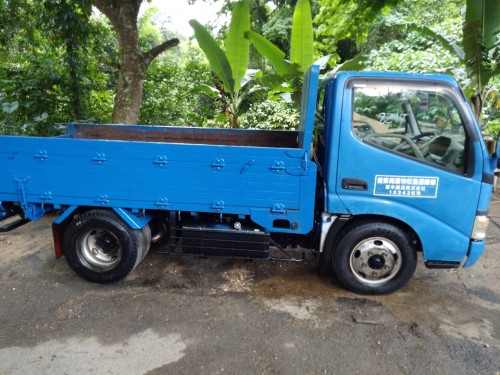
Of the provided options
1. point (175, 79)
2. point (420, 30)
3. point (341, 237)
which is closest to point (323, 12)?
point (420, 30)

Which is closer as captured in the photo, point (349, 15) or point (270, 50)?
point (270, 50)

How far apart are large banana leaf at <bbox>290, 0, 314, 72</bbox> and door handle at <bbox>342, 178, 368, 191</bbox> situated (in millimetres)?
2656

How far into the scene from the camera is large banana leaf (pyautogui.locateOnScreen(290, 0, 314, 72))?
4.95m

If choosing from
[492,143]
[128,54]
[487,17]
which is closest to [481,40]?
[487,17]

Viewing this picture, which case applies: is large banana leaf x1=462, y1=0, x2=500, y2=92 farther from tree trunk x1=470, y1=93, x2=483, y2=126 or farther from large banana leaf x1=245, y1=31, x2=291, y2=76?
large banana leaf x1=245, y1=31, x2=291, y2=76

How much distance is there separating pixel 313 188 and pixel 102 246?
7.58ft

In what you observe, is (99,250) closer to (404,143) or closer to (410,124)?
(404,143)

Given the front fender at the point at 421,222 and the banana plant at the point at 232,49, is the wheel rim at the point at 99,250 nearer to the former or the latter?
the front fender at the point at 421,222

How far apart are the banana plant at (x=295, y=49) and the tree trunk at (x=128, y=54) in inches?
75.9

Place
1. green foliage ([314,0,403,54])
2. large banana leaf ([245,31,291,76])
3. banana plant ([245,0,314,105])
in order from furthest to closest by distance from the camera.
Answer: green foliage ([314,0,403,54]) → large banana leaf ([245,31,291,76]) → banana plant ([245,0,314,105])

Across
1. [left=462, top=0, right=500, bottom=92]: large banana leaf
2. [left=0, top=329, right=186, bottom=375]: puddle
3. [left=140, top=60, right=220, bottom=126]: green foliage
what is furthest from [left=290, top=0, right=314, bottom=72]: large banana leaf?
[left=0, top=329, right=186, bottom=375]: puddle

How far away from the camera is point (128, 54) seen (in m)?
5.81

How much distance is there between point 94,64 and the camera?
6.91m

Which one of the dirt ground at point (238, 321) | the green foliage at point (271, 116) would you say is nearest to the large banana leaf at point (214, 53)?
the green foliage at point (271, 116)
